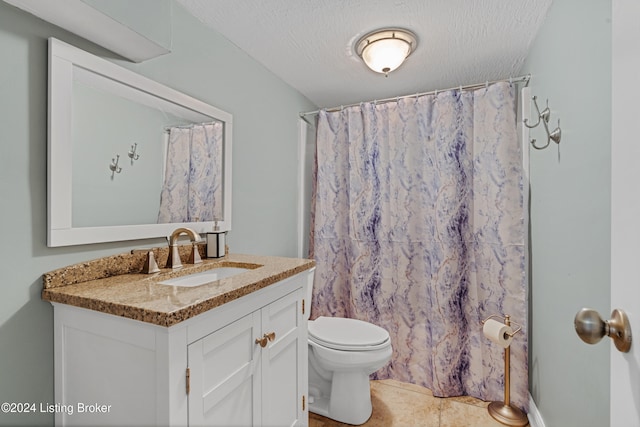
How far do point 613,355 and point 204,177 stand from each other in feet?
5.29

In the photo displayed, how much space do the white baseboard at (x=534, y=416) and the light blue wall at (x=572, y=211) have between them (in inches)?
1.4

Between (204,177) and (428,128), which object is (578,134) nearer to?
(428,128)

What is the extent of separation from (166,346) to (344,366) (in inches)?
46.2

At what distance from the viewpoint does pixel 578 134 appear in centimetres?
113

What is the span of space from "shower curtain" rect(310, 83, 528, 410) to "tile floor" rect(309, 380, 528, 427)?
0.07m

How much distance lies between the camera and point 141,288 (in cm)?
101

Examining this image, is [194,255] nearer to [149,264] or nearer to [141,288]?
[149,264]

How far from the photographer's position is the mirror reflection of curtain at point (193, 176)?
1428 millimetres

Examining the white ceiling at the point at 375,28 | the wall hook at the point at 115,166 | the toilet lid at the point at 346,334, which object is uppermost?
the white ceiling at the point at 375,28

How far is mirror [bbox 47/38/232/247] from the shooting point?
1038mm

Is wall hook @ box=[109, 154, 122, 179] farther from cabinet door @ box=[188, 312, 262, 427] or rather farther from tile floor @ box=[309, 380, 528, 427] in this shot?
tile floor @ box=[309, 380, 528, 427]

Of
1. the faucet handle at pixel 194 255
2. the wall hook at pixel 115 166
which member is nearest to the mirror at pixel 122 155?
the wall hook at pixel 115 166

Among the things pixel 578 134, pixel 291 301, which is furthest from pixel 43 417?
pixel 578 134

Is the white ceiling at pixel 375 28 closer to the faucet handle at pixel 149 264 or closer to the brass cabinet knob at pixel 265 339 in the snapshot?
the faucet handle at pixel 149 264
